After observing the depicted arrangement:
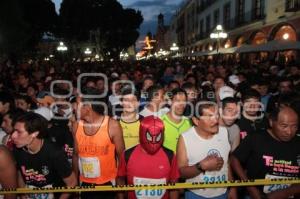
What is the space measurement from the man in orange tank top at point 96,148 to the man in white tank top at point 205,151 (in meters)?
0.90

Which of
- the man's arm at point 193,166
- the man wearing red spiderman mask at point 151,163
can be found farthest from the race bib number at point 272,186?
the man wearing red spiderman mask at point 151,163

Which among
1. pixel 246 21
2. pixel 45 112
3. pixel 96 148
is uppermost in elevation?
pixel 246 21

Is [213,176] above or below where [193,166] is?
below

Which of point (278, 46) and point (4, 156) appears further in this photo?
point (278, 46)

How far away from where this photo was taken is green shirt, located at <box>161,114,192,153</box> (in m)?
5.22

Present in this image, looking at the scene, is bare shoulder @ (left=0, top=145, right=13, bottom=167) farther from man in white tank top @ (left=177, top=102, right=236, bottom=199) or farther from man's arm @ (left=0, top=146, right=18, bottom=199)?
man in white tank top @ (left=177, top=102, right=236, bottom=199)

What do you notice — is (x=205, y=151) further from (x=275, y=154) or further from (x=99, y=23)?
(x=99, y=23)

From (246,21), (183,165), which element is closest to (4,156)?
(183,165)

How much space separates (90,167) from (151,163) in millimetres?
1047

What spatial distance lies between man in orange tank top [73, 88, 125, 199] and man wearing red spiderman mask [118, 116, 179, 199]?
61 centimetres

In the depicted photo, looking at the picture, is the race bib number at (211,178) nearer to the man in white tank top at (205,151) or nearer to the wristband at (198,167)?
the man in white tank top at (205,151)

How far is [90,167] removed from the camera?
448cm

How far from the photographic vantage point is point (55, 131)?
5.88 m

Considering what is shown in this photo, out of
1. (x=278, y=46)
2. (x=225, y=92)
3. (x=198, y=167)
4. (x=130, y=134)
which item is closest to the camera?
(x=198, y=167)
